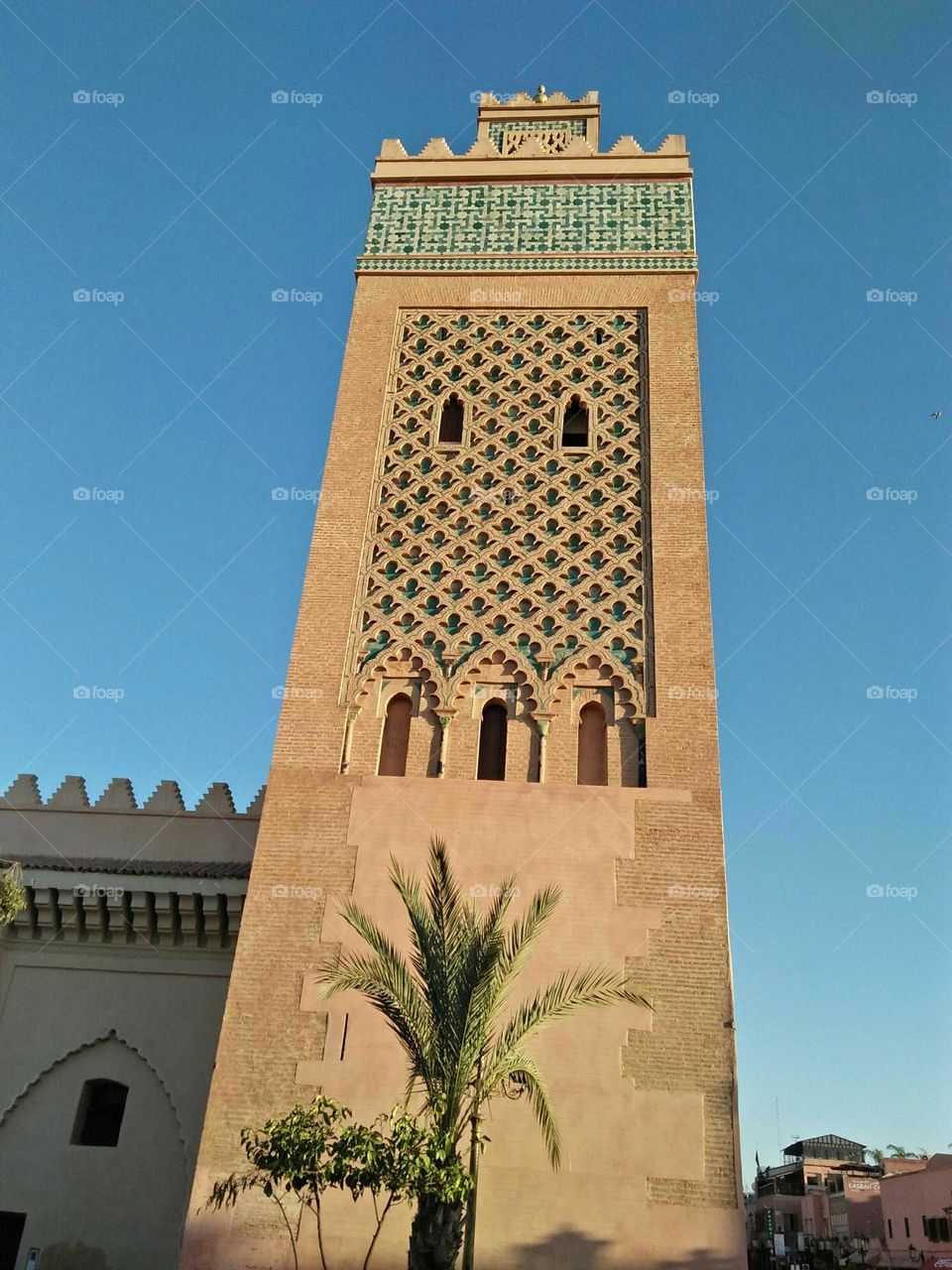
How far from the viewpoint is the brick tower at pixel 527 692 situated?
6332 millimetres

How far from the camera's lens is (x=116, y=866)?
30.1 feet

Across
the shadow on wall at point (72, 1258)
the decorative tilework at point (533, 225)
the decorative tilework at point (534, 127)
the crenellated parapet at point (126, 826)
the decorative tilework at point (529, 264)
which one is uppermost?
the decorative tilework at point (534, 127)

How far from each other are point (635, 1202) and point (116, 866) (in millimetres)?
5144

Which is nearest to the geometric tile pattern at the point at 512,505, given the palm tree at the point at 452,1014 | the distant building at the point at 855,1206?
the palm tree at the point at 452,1014

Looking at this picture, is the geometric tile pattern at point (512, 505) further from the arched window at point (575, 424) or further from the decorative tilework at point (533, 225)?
the decorative tilework at point (533, 225)

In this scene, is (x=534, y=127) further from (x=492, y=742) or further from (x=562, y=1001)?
(x=562, y=1001)

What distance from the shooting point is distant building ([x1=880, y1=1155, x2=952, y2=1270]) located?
2047 centimetres

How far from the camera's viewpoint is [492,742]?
7918 millimetres

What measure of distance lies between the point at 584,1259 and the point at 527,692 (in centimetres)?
363

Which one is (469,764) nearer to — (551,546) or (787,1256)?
(551,546)

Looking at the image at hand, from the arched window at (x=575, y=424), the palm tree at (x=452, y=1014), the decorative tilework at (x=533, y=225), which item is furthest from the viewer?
the decorative tilework at (x=533, y=225)

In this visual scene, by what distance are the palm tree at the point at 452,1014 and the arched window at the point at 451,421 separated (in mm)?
4338

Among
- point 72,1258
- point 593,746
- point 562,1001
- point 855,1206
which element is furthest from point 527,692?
point 855,1206

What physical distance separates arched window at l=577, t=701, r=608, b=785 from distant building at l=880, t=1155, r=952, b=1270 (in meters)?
17.4
